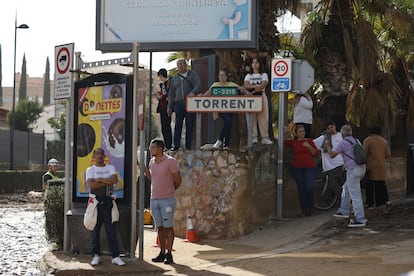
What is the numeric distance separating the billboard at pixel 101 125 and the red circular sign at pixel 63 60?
11.3 inches

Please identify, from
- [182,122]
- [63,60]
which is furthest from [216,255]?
[182,122]

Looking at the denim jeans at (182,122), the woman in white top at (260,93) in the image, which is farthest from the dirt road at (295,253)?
the denim jeans at (182,122)

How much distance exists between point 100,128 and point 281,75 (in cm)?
375

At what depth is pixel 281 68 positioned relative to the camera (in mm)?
13570

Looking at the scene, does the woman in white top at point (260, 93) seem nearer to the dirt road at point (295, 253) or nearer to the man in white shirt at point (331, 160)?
the man in white shirt at point (331, 160)

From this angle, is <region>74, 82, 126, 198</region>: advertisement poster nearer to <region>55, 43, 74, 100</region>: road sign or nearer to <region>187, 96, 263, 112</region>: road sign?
<region>55, 43, 74, 100</region>: road sign

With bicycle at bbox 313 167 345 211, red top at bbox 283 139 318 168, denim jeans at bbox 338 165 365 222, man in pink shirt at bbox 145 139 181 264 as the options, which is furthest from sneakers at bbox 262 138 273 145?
man in pink shirt at bbox 145 139 181 264

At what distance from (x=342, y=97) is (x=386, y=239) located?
7249 mm

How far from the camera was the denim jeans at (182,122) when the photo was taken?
46.5 feet

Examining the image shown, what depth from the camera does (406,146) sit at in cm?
1864

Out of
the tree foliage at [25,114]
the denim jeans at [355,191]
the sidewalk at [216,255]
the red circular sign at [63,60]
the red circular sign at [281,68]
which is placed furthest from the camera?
the tree foliage at [25,114]

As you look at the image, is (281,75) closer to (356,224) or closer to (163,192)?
(356,224)

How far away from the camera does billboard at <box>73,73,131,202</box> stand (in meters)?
10.9

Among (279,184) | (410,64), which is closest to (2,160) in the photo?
(410,64)
